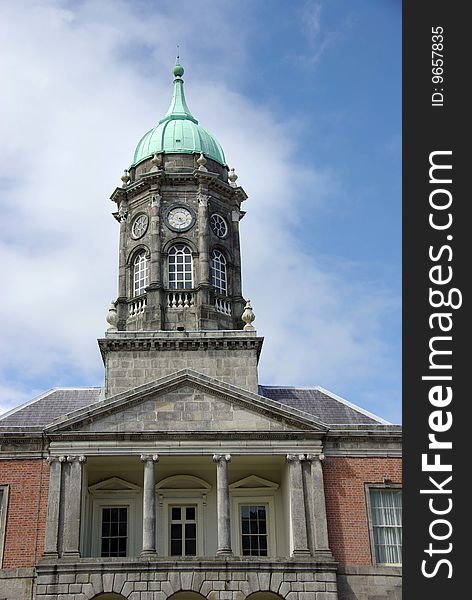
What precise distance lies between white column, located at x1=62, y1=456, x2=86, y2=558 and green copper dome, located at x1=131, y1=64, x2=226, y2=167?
14637mm

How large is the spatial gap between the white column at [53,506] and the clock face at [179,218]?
36.8 feet

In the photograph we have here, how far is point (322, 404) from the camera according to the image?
34188 millimetres

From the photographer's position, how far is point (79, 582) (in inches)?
1119

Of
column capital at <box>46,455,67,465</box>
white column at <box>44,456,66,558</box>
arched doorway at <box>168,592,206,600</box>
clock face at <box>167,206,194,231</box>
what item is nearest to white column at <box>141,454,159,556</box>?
arched doorway at <box>168,592,206,600</box>

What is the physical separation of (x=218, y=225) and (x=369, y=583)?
52.1ft

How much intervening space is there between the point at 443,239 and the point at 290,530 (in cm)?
1437

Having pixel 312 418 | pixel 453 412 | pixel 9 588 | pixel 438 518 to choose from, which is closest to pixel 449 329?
pixel 453 412

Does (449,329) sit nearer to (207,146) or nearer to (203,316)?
(203,316)

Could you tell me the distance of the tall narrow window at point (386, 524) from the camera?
30391mm

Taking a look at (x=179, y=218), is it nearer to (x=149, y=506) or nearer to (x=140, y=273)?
(x=140, y=273)

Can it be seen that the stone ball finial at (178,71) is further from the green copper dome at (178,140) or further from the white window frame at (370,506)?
the white window frame at (370,506)

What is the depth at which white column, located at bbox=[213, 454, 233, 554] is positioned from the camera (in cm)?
2944

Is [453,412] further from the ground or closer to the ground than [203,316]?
closer to the ground

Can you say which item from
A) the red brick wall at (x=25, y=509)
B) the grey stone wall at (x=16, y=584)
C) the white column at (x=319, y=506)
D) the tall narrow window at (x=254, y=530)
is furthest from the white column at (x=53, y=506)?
the white column at (x=319, y=506)
